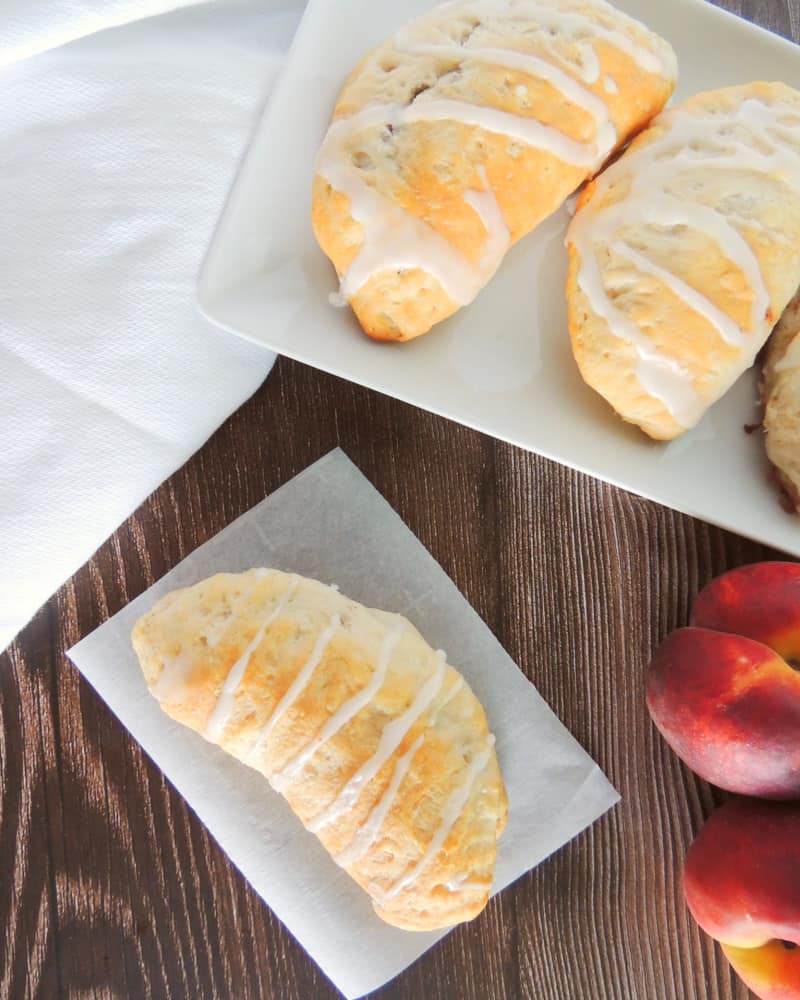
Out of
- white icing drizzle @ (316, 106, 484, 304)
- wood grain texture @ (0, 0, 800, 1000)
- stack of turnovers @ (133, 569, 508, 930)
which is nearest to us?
white icing drizzle @ (316, 106, 484, 304)

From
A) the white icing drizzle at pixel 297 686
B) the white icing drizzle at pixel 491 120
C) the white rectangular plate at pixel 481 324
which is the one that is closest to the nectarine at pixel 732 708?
the white rectangular plate at pixel 481 324

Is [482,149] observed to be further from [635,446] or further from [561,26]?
[635,446]

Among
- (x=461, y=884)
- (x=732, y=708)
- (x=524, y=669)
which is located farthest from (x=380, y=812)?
(x=732, y=708)

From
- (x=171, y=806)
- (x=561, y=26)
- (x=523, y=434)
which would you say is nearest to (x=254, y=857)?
(x=171, y=806)

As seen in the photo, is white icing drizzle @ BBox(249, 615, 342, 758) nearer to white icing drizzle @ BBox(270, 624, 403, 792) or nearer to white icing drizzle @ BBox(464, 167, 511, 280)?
white icing drizzle @ BBox(270, 624, 403, 792)

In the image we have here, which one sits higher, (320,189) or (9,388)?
(320,189)

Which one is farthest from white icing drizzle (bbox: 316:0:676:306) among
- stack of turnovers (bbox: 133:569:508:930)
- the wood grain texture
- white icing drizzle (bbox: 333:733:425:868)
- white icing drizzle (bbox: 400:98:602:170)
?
white icing drizzle (bbox: 333:733:425:868)

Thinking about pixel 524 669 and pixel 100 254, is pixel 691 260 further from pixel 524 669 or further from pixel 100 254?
pixel 100 254
